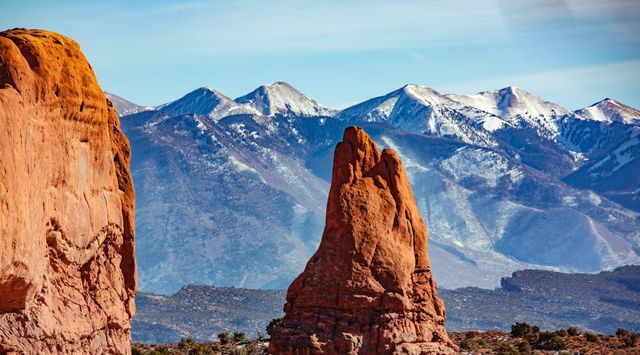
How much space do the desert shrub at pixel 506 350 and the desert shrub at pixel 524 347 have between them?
0.38m

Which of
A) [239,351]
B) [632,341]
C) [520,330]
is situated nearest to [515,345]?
[632,341]

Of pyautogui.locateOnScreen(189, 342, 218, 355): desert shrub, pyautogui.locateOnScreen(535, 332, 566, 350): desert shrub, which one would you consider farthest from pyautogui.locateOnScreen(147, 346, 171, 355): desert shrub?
pyautogui.locateOnScreen(535, 332, 566, 350): desert shrub

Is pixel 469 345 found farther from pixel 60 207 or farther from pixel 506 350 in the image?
pixel 60 207

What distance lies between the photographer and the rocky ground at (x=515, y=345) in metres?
73.9

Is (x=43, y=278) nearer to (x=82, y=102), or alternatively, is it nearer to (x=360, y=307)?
(x=82, y=102)

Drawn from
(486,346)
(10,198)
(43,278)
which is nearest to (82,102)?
(43,278)

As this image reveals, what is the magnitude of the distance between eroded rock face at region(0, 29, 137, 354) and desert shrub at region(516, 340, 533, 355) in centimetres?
2930

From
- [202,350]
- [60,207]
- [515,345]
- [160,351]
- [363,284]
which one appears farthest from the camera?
[515,345]

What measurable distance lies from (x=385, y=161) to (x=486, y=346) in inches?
828

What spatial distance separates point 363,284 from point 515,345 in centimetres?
2309

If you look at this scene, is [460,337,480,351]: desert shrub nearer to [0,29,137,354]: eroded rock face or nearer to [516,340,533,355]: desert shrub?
[516,340,533,355]: desert shrub

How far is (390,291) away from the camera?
180 feet

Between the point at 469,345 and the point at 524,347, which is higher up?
the point at 524,347

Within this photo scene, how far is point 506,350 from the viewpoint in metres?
72.9
